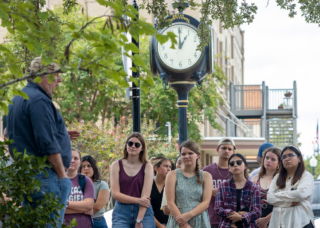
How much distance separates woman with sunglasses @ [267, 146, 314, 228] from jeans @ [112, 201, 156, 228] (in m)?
1.47

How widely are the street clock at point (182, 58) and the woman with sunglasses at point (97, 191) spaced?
177 cm

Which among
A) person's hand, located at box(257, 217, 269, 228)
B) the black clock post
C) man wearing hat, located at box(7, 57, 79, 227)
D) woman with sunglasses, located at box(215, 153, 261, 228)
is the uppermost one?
the black clock post

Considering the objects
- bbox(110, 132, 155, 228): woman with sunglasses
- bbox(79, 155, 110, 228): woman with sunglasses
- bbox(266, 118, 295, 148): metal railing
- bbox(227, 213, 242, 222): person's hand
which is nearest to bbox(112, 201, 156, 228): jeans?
bbox(110, 132, 155, 228): woman with sunglasses

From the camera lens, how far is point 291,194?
5230 mm

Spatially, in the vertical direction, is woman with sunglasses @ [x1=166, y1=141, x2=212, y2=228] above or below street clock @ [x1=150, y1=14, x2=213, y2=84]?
below

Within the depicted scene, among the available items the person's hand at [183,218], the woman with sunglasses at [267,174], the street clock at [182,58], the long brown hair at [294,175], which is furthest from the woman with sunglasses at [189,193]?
the street clock at [182,58]

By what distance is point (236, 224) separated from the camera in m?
5.14

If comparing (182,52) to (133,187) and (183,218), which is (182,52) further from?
(183,218)

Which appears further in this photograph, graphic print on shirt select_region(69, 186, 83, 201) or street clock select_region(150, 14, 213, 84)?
street clock select_region(150, 14, 213, 84)

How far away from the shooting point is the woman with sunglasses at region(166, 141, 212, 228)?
484cm

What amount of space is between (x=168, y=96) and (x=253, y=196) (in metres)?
14.6

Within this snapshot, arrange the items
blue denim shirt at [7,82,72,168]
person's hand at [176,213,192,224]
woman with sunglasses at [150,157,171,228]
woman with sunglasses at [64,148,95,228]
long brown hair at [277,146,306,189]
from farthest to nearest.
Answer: woman with sunglasses at [150,157,171,228]
long brown hair at [277,146,306,189]
woman with sunglasses at [64,148,95,228]
person's hand at [176,213,192,224]
blue denim shirt at [7,82,72,168]

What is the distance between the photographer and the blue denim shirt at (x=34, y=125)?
344 centimetres

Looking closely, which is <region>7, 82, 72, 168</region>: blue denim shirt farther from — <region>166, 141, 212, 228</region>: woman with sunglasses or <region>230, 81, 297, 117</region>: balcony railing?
<region>230, 81, 297, 117</region>: balcony railing
